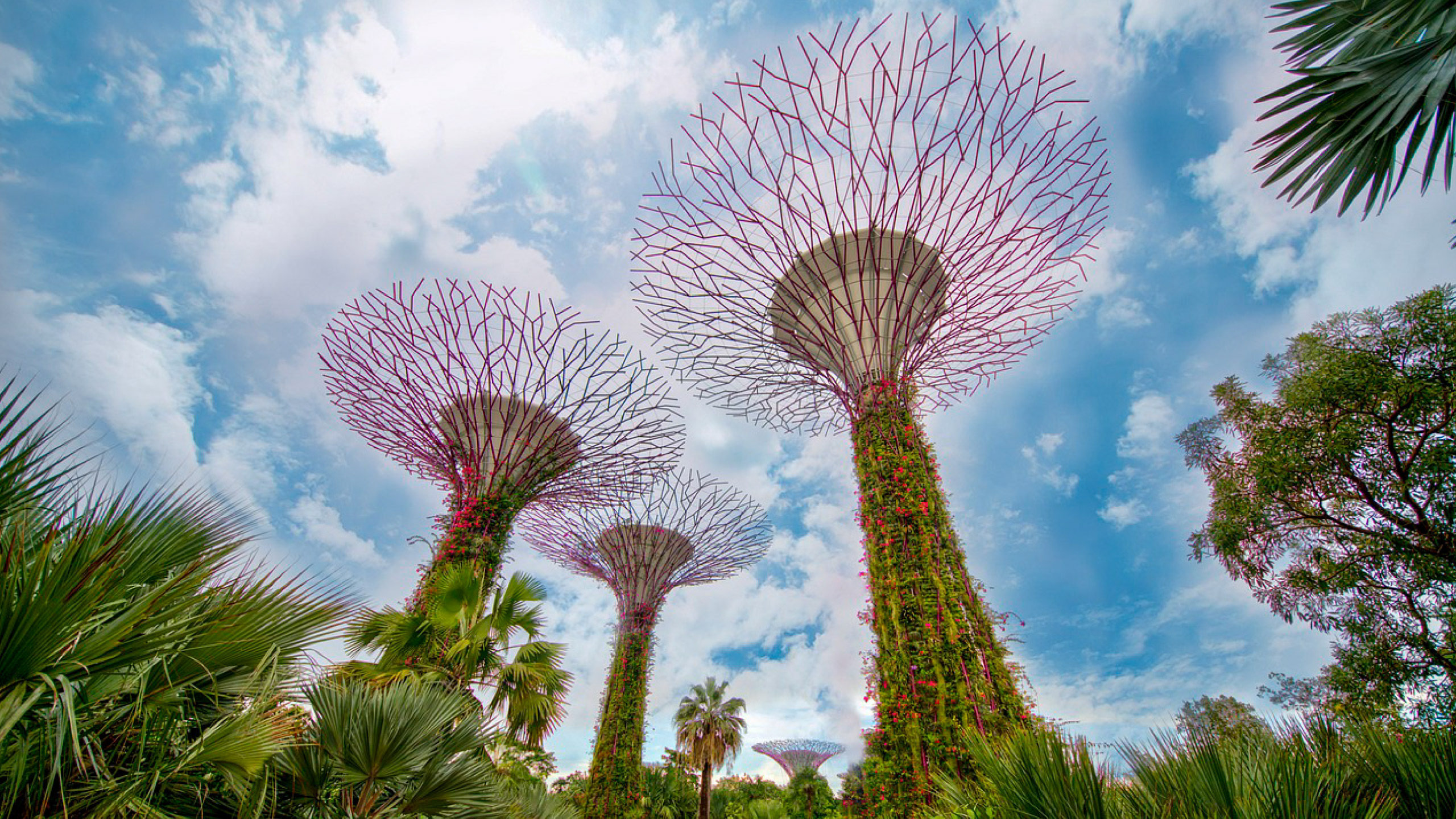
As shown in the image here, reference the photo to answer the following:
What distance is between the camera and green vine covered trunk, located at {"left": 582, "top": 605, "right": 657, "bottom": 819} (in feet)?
45.0

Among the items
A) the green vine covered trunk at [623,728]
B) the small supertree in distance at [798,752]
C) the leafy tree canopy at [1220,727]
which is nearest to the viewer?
the leafy tree canopy at [1220,727]

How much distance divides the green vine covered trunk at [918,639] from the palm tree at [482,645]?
4.24 metres

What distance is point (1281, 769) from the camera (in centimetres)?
273

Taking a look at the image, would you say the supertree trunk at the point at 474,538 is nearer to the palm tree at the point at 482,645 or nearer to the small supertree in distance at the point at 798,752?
the palm tree at the point at 482,645

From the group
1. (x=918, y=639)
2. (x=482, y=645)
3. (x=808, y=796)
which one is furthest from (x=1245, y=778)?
(x=808, y=796)

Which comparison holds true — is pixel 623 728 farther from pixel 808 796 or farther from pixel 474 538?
pixel 808 796

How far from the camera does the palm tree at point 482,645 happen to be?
7.56 metres

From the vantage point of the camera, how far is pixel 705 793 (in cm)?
2303

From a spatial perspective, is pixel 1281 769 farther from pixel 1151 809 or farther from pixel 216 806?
pixel 216 806

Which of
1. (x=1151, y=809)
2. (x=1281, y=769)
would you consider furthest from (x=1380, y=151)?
(x=1151, y=809)

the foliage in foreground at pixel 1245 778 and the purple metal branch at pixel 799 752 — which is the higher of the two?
the purple metal branch at pixel 799 752

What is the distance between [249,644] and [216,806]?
0.88m

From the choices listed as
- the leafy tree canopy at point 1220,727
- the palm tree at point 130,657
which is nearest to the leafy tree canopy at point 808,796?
the leafy tree canopy at point 1220,727

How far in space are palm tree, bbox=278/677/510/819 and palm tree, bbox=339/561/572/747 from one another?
236 cm
